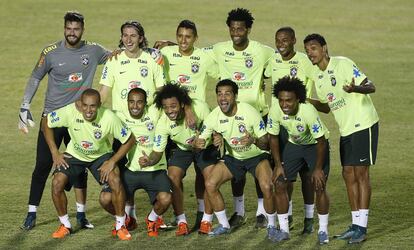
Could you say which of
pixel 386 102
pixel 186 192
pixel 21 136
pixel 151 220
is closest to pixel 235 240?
pixel 151 220

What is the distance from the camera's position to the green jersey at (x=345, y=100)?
1573 centimetres

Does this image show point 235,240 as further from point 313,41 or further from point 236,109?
point 313,41

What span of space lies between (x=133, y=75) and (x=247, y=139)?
182cm

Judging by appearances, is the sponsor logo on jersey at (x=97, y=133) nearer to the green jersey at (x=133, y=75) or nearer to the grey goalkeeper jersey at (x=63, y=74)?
the green jersey at (x=133, y=75)

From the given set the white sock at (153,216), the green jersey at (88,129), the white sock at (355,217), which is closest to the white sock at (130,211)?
the white sock at (153,216)

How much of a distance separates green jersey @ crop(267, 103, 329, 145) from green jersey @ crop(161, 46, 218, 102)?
1.42 m

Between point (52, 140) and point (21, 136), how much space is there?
7.55 metres

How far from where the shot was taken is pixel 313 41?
1556 centimetres

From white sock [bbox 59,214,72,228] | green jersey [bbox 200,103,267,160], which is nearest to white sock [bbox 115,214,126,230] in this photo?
white sock [bbox 59,214,72,228]

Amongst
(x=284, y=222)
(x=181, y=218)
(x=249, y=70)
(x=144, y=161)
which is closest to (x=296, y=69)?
(x=249, y=70)

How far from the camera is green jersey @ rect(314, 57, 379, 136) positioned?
51.6 feet

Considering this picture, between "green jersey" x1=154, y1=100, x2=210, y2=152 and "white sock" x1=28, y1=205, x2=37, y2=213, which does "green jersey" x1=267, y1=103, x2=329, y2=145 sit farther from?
"white sock" x1=28, y1=205, x2=37, y2=213

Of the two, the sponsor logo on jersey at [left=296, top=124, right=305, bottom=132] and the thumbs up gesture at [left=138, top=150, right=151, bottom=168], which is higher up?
the sponsor logo on jersey at [left=296, top=124, right=305, bottom=132]

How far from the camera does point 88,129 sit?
15891mm
